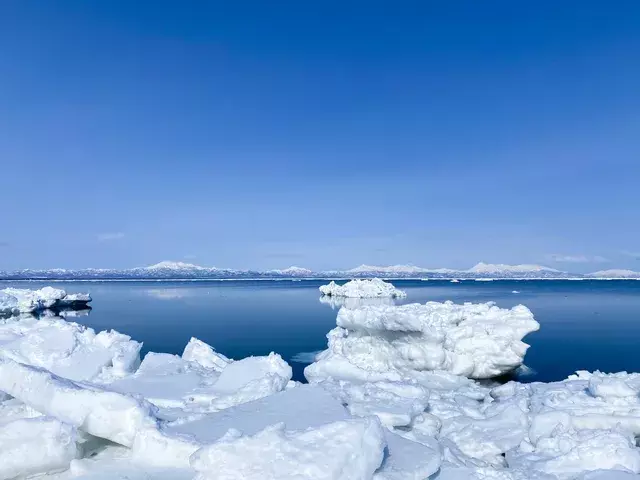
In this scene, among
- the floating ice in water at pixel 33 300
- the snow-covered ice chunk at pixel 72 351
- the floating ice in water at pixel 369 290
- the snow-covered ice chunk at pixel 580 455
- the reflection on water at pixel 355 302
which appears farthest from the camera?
the floating ice in water at pixel 369 290

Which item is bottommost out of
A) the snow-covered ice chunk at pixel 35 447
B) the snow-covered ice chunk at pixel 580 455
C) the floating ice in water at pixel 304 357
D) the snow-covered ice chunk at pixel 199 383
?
the floating ice in water at pixel 304 357

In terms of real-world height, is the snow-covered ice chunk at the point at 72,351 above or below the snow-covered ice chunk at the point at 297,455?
below

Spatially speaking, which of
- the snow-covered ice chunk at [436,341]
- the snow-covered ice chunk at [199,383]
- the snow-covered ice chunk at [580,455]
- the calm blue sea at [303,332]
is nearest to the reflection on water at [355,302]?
the calm blue sea at [303,332]

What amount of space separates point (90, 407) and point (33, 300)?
39.5 metres

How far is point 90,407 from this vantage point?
4602mm

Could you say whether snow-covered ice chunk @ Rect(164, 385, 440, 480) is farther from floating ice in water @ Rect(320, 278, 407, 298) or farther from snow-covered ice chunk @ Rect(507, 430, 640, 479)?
floating ice in water @ Rect(320, 278, 407, 298)

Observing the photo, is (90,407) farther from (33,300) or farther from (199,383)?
(33,300)

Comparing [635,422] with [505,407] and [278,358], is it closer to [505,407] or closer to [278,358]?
[505,407]

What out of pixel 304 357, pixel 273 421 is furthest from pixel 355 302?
pixel 273 421

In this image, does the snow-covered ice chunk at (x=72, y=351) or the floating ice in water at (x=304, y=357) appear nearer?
the snow-covered ice chunk at (x=72, y=351)

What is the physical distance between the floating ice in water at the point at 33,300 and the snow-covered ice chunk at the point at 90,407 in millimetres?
36595

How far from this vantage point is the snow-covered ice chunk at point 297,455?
3680 millimetres

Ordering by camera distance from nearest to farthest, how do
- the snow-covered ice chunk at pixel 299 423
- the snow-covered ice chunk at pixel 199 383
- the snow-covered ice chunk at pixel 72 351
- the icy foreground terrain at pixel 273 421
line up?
the icy foreground terrain at pixel 273 421, the snow-covered ice chunk at pixel 299 423, the snow-covered ice chunk at pixel 199 383, the snow-covered ice chunk at pixel 72 351

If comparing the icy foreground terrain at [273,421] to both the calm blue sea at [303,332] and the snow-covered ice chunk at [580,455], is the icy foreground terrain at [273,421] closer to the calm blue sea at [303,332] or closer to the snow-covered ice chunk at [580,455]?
the snow-covered ice chunk at [580,455]
